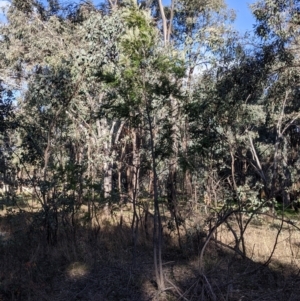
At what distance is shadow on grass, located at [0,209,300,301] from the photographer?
6.87m

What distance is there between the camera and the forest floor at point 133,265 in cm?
694

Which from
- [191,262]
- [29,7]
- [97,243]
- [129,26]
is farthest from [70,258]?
[29,7]

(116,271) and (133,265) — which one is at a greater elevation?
(133,265)

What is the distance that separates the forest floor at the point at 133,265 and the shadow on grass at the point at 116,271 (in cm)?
1

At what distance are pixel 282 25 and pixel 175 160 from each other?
428 cm

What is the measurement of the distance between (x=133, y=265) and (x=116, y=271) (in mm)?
386

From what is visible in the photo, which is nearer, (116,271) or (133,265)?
(133,265)

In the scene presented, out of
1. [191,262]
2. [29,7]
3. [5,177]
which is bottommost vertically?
[191,262]

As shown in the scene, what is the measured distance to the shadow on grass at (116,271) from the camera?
6.87 m

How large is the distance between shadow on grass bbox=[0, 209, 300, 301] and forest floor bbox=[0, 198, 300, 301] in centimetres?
1

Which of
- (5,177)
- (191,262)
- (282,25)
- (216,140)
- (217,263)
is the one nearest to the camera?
(217,263)

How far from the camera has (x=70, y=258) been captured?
9227mm

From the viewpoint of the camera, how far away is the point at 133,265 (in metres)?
8.13

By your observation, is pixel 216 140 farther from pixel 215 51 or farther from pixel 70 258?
pixel 70 258
